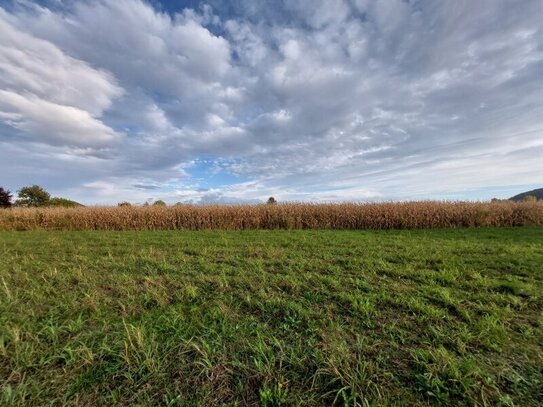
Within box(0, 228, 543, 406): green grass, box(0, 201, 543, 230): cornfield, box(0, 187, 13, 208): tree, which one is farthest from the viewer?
box(0, 187, 13, 208): tree

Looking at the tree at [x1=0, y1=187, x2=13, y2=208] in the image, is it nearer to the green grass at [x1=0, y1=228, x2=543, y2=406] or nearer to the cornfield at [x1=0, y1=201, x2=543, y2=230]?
the cornfield at [x1=0, y1=201, x2=543, y2=230]

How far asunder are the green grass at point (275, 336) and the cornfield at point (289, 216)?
42.0 ft

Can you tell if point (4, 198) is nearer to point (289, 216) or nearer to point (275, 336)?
point (289, 216)

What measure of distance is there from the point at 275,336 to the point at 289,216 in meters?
15.3

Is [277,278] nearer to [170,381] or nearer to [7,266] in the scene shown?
[170,381]

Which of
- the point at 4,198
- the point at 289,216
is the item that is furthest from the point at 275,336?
the point at 4,198

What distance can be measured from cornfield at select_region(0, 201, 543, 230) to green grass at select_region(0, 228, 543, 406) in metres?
12.8

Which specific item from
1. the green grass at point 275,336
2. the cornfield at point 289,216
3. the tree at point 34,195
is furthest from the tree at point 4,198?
the green grass at point 275,336

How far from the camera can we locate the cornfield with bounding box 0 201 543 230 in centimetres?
1841

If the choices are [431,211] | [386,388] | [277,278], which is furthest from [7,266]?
[431,211]

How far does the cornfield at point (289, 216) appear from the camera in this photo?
60.4 feet

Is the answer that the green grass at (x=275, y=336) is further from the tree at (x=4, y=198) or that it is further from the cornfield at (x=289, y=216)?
the tree at (x=4, y=198)

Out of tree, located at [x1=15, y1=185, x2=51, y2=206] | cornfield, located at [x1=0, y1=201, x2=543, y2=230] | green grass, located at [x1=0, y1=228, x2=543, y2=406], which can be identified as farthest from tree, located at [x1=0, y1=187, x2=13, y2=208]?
green grass, located at [x1=0, y1=228, x2=543, y2=406]

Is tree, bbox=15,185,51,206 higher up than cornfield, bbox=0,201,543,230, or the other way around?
tree, bbox=15,185,51,206
